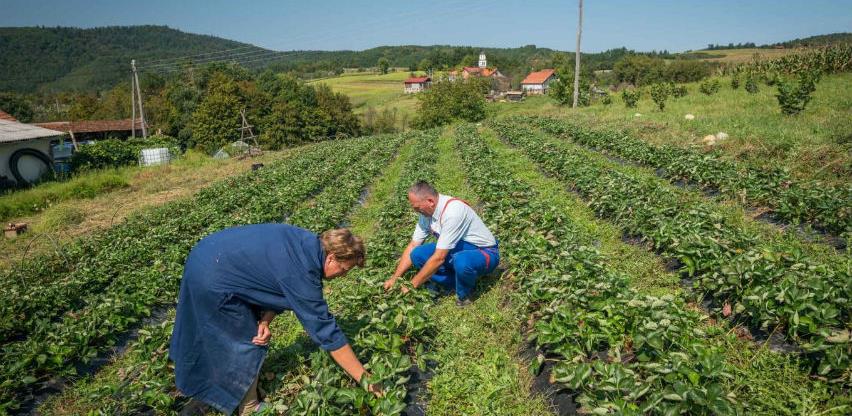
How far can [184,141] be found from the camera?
46719 millimetres

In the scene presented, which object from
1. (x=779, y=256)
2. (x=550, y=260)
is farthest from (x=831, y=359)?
(x=550, y=260)

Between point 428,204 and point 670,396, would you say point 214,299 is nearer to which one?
point 428,204

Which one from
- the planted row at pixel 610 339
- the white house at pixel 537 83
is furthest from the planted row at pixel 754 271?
the white house at pixel 537 83

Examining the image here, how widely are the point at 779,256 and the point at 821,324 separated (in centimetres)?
122

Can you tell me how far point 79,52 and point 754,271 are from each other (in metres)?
192

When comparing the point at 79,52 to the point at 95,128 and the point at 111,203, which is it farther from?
the point at 111,203

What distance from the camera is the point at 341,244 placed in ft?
9.73

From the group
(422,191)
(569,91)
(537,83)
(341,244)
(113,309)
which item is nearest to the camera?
(341,244)

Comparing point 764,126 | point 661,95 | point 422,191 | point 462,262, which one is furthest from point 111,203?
point 661,95

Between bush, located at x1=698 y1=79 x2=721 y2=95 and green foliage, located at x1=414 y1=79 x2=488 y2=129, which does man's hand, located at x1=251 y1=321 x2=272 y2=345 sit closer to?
bush, located at x1=698 y1=79 x2=721 y2=95

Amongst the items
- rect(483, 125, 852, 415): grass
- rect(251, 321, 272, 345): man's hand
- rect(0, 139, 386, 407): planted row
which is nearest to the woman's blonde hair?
rect(251, 321, 272, 345): man's hand

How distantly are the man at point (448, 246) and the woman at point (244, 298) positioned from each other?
1.45m

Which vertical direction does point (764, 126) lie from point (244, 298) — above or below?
above

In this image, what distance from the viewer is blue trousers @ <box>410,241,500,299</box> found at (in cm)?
478
